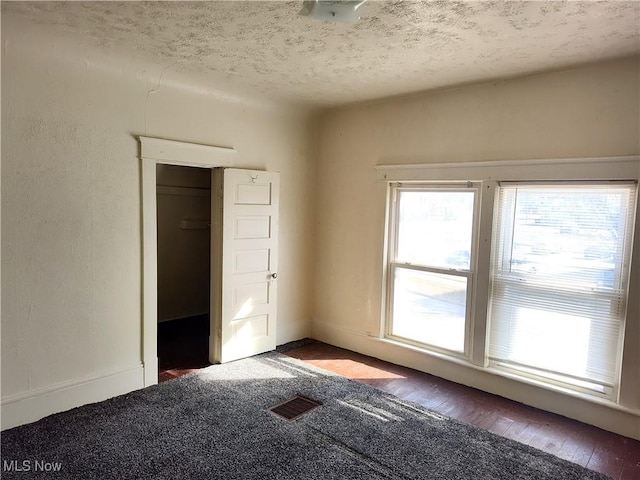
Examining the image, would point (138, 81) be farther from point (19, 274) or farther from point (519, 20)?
point (519, 20)

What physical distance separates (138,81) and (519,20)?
2760 mm

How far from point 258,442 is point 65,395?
1.52 metres

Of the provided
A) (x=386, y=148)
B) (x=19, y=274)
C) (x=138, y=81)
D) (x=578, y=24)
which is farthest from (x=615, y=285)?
(x=19, y=274)

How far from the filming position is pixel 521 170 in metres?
3.42

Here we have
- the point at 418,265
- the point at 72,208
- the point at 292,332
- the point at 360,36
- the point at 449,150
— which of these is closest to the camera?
the point at 360,36

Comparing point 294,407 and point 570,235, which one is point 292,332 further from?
point 570,235

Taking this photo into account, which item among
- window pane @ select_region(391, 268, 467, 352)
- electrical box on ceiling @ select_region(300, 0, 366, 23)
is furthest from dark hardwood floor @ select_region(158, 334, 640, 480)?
electrical box on ceiling @ select_region(300, 0, 366, 23)

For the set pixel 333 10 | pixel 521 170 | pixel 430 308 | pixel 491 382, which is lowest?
pixel 491 382

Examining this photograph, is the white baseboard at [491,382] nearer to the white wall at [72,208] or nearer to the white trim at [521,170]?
the white trim at [521,170]

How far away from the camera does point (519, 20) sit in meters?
2.42

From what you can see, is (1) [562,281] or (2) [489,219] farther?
(2) [489,219]

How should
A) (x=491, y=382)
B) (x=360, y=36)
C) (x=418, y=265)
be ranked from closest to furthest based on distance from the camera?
(x=360, y=36), (x=491, y=382), (x=418, y=265)

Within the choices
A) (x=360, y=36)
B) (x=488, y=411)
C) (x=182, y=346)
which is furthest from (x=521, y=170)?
(x=182, y=346)

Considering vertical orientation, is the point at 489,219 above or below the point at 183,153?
below
